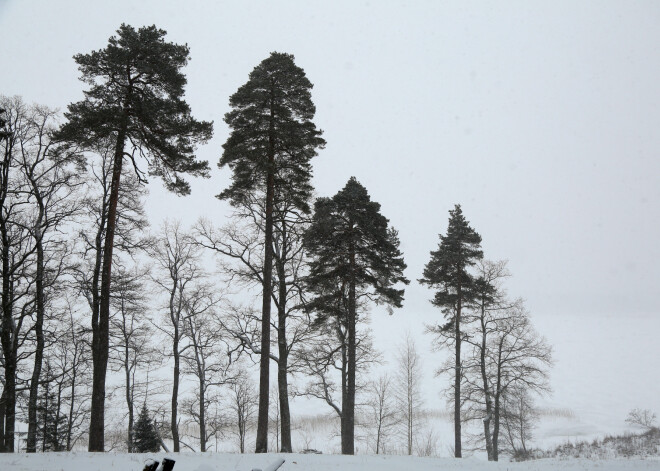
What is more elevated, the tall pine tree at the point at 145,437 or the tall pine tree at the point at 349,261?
the tall pine tree at the point at 349,261

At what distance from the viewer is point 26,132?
17422 millimetres

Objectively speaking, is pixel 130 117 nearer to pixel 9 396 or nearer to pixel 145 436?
pixel 9 396

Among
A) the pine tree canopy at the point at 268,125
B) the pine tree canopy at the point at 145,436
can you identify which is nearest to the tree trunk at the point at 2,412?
the pine tree canopy at the point at 145,436

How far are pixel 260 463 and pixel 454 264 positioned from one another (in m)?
17.5

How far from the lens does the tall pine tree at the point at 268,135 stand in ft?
57.6

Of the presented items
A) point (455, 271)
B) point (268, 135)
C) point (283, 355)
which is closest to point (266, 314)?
point (283, 355)

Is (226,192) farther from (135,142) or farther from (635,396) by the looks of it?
(635,396)

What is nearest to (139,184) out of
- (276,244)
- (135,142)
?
(135,142)

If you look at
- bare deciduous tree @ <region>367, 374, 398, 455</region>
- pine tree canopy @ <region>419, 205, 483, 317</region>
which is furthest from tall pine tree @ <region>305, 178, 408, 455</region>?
bare deciduous tree @ <region>367, 374, 398, 455</region>

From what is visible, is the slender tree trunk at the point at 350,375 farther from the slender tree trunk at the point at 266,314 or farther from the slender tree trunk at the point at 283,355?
the slender tree trunk at the point at 266,314

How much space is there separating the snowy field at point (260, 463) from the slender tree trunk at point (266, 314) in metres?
2.06

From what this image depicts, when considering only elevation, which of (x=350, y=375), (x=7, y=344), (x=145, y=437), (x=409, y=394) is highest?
(x=7, y=344)

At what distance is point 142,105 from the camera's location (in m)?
15.1

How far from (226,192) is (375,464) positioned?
11.9 metres
